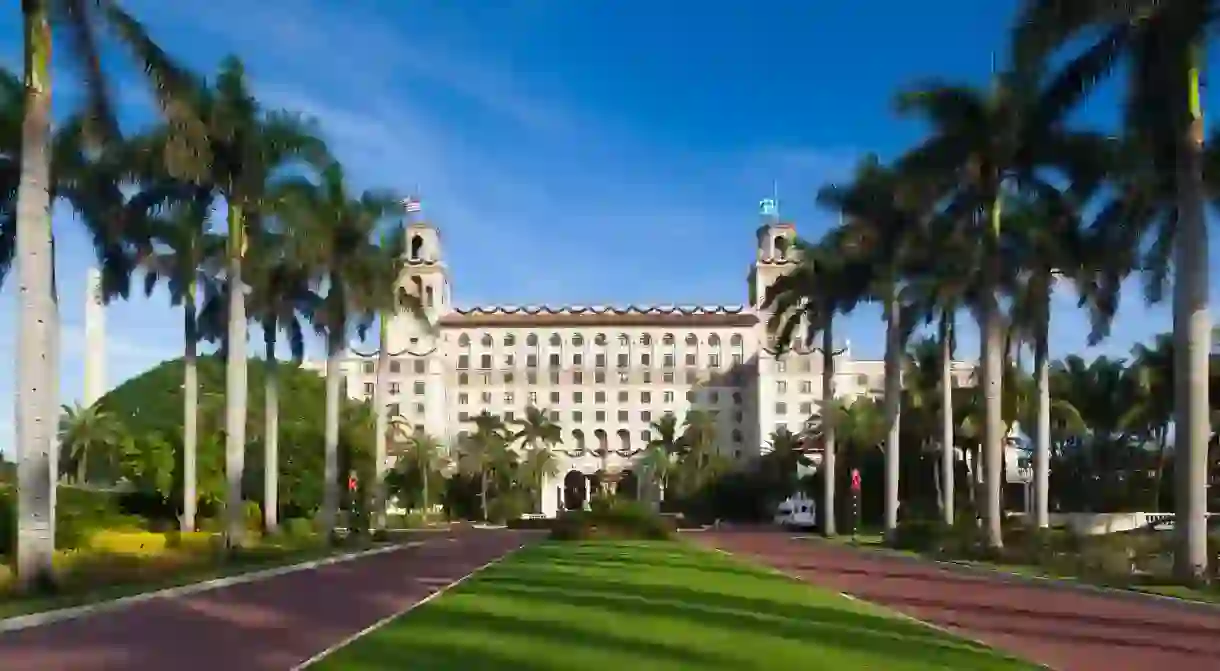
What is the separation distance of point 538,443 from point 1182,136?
4200 inches

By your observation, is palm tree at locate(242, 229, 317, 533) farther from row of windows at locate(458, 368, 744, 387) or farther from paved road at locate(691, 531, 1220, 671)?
row of windows at locate(458, 368, 744, 387)

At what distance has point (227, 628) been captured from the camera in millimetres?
16938

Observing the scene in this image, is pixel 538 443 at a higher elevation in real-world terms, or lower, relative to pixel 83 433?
lower

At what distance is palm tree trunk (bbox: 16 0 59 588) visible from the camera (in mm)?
20781

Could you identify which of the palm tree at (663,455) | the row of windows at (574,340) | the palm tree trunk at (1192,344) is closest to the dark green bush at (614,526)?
the palm tree trunk at (1192,344)

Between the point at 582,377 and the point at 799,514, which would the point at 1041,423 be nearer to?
the point at 799,514

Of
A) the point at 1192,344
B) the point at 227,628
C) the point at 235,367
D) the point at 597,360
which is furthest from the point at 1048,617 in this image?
the point at 597,360

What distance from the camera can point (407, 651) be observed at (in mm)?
13836

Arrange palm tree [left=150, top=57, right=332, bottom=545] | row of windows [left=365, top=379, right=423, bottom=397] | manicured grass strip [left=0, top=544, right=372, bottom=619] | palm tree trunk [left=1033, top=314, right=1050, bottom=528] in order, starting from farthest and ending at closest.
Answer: row of windows [left=365, top=379, right=423, bottom=397] → palm tree trunk [left=1033, top=314, right=1050, bottom=528] → palm tree [left=150, top=57, right=332, bottom=545] → manicured grass strip [left=0, top=544, right=372, bottom=619]

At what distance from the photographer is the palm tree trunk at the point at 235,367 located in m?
34.4

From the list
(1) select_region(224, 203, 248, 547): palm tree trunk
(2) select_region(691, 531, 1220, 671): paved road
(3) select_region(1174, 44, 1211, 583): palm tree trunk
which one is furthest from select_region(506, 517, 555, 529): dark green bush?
(3) select_region(1174, 44, 1211, 583): palm tree trunk

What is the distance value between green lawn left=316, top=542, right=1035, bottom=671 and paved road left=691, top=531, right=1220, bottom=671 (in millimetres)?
820

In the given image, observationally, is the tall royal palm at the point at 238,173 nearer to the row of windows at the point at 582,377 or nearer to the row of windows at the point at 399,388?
the row of windows at the point at 399,388

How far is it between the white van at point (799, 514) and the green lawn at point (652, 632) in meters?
45.8
